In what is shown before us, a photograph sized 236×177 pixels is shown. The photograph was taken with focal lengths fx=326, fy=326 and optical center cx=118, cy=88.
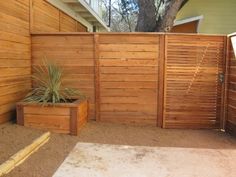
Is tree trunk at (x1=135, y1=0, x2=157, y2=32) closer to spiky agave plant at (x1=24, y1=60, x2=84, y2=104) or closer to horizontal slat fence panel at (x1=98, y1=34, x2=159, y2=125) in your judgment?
horizontal slat fence panel at (x1=98, y1=34, x2=159, y2=125)

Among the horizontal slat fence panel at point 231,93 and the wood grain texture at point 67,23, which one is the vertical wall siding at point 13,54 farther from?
the horizontal slat fence panel at point 231,93

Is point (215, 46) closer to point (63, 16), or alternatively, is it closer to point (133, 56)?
point (133, 56)

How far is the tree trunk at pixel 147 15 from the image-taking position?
327 inches

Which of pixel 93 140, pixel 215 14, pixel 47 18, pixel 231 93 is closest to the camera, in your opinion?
pixel 93 140

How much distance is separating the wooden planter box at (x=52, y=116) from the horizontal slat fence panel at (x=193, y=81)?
6.37 ft

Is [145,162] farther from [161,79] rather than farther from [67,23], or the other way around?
[67,23]

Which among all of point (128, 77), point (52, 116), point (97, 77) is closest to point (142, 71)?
point (128, 77)

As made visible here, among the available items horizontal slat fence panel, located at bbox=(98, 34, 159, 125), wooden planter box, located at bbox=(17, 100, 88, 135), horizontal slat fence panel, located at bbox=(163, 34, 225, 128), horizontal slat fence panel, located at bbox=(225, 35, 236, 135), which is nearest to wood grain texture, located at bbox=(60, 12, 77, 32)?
horizontal slat fence panel, located at bbox=(98, 34, 159, 125)

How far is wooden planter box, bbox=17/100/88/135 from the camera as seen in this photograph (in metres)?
5.22

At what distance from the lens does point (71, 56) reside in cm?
625

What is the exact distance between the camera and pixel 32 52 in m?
6.29

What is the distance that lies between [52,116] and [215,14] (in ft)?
20.2

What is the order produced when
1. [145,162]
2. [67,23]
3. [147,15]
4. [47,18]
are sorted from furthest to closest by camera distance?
[67,23], [147,15], [47,18], [145,162]

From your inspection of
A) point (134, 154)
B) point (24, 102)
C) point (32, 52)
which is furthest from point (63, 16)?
point (134, 154)
